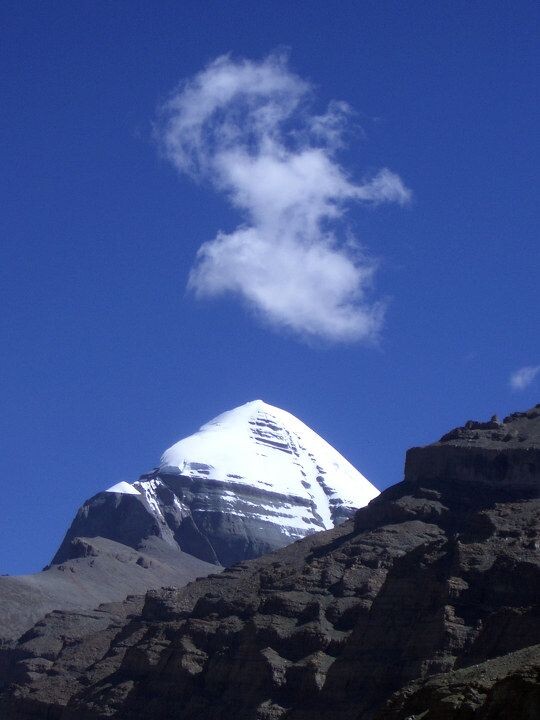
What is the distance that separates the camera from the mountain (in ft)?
486

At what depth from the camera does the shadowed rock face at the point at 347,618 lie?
78.9 meters

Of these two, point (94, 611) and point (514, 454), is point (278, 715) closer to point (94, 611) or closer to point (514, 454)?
point (514, 454)

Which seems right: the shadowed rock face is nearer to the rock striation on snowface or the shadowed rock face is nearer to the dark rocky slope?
the dark rocky slope

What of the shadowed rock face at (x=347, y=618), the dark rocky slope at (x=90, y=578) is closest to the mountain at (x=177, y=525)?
the dark rocky slope at (x=90, y=578)

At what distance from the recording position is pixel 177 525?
17875cm

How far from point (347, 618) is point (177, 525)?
90.3 meters

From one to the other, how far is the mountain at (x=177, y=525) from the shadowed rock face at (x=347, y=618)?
2500cm

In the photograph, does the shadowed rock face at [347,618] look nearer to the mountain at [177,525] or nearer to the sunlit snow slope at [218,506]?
the mountain at [177,525]

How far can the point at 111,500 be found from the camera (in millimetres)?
179625

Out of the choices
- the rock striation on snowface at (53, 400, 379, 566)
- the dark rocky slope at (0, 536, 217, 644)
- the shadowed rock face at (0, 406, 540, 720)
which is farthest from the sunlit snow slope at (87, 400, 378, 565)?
the shadowed rock face at (0, 406, 540, 720)

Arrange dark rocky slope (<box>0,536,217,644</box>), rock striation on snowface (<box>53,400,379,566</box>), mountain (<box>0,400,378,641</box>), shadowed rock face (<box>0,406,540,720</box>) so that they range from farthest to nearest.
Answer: rock striation on snowface (<box>53,400,379,566</box>) < mountain (<box>0,400,378,641</box>) < dark rocky slope (<box>0,536,217,644</box>) < shadowed rock face (<box>0,406,540,720</box>)

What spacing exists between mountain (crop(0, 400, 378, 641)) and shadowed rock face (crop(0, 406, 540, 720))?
82.0 feet

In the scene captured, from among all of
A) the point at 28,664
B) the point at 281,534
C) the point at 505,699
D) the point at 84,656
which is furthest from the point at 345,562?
the point at 281,534

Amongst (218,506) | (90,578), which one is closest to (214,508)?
(218,506)
